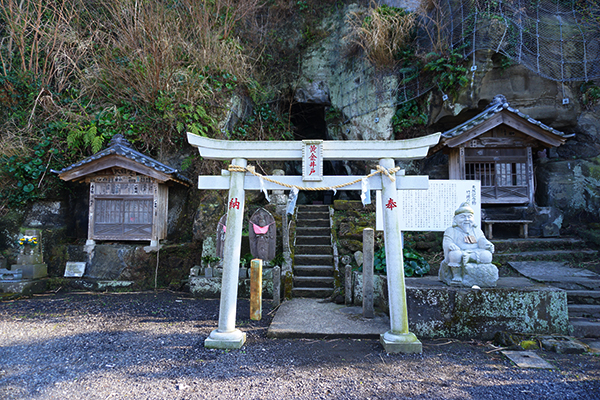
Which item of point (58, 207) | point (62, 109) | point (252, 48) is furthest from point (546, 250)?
point (62, 109)

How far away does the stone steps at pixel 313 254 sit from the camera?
7.58 meters

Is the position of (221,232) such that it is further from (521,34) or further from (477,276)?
(521,34)

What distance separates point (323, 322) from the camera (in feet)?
18.4

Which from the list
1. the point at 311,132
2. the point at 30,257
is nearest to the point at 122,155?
the point at 30,257

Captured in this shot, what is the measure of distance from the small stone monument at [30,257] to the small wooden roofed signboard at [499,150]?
460 inches

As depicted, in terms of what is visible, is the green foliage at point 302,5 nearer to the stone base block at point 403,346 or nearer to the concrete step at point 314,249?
the concrete step at point 314,249

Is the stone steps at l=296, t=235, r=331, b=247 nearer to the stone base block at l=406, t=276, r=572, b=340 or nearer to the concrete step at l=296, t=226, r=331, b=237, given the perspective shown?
the concrete step at l=296, t=226, r=331, b=237

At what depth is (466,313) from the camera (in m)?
5.02

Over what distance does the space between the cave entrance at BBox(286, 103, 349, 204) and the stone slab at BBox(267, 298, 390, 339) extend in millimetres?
8592

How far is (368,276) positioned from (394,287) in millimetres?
1365

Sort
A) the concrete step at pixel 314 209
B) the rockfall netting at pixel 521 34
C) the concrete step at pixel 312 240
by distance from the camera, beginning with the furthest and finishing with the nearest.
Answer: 1. the concrete step at pixel 314 209
2. the rockfall netting at pixel 521 34
3. the concrete step at pixel 312 240

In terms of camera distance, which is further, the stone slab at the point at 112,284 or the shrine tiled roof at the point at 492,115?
the shrine tiled roof at the point at 492,115

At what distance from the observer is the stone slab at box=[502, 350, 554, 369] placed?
4.10m

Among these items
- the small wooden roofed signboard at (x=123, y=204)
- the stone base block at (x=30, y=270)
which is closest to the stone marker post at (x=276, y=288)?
the small wooden roofed signboard at (x=123, y=204)
